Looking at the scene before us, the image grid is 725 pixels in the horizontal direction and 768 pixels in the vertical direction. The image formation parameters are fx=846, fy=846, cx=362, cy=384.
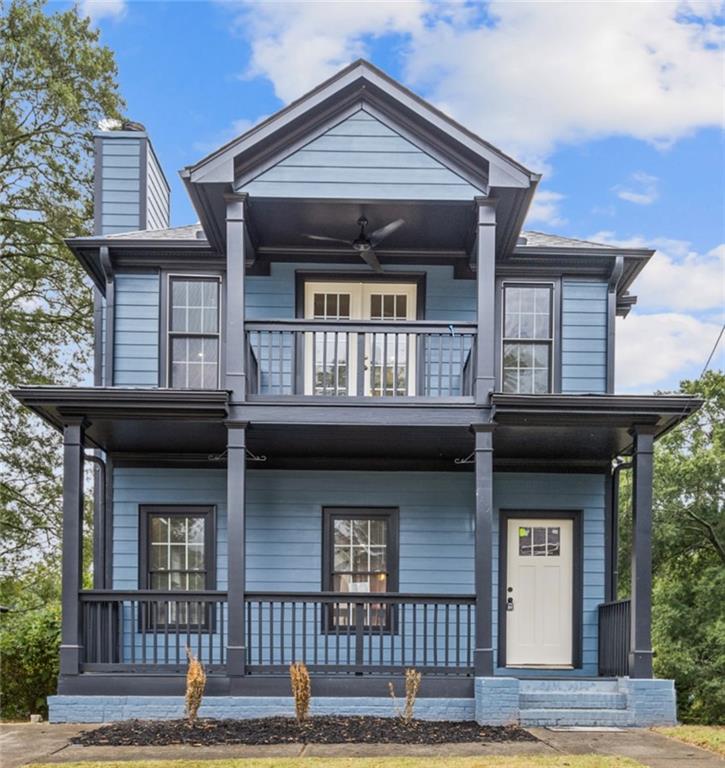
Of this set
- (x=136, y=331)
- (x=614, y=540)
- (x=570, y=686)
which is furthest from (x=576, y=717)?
(x=136, y=331)

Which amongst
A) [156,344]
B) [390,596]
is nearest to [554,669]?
[390,596]

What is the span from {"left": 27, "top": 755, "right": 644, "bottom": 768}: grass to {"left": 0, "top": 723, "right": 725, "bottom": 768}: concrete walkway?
0.22 metres

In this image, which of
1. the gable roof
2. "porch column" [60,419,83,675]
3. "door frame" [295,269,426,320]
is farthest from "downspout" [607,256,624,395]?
"porch column" [60,419,83,675]

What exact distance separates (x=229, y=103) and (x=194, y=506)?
12.9 m

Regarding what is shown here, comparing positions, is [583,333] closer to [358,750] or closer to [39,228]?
[358,750]

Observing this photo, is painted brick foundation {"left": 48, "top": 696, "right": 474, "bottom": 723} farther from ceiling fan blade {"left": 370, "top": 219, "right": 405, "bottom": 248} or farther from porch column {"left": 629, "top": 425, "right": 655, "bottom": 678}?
ceiling fan blade {"left": 370, "top": 219, "right": 405, "bottom": 248}

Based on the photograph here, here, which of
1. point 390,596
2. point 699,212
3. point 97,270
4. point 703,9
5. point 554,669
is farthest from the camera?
point 699,212

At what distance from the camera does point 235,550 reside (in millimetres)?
9398

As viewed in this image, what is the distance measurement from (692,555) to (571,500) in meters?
7.99

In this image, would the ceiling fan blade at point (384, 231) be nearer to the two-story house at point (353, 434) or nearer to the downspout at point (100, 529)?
the two-story house at point (353, 434)

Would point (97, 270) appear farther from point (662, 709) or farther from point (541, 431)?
point (662, 709)

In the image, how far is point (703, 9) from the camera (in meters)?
15.2

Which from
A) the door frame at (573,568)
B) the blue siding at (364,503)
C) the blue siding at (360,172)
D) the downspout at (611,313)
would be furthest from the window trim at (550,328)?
A: the blue siding at (360,172)

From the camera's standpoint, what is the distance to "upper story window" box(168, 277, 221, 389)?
11.4 m
